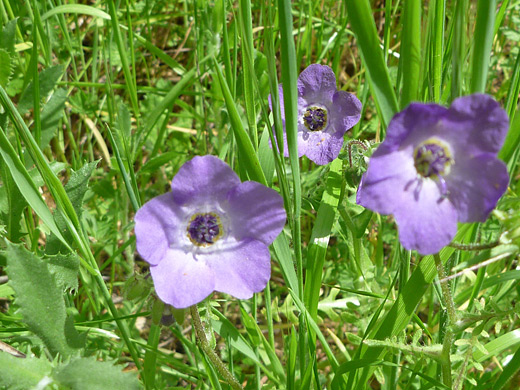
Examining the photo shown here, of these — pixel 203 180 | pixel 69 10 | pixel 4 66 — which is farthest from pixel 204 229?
pixel 69 10

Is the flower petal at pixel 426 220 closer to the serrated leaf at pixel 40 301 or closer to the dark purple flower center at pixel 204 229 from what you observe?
the dark purple flower center at pixel 204 229

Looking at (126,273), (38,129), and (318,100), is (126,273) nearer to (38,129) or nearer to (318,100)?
(38,129)

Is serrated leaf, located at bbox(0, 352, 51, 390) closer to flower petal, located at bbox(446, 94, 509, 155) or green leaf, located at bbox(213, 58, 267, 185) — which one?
green leaf, located at bbox(213, 58, 267, 185)

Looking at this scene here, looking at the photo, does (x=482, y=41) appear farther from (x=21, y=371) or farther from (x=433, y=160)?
(x=21, y=371)

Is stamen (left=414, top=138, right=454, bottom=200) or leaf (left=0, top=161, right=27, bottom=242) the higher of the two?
stamen (left=414, top=138, right=454, bottom=200)

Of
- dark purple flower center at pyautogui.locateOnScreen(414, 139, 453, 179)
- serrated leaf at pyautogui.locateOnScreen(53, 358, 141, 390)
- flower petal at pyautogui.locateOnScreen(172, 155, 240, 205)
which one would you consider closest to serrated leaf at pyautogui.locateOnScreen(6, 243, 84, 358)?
serrated leaf at pyautogui.locateOnScreen(53, 358, 141, 390)

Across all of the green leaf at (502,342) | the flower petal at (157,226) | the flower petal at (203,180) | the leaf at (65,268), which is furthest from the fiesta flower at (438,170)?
the leaf at (65,268)

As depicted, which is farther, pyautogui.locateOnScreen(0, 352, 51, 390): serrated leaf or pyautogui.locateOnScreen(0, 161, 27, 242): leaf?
pyautogui.locateOnScreen(0, 161, 27, 242): leaf

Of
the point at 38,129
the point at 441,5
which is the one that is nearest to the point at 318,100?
the point at 441,5

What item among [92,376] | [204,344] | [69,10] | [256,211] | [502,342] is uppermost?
[69,10]
